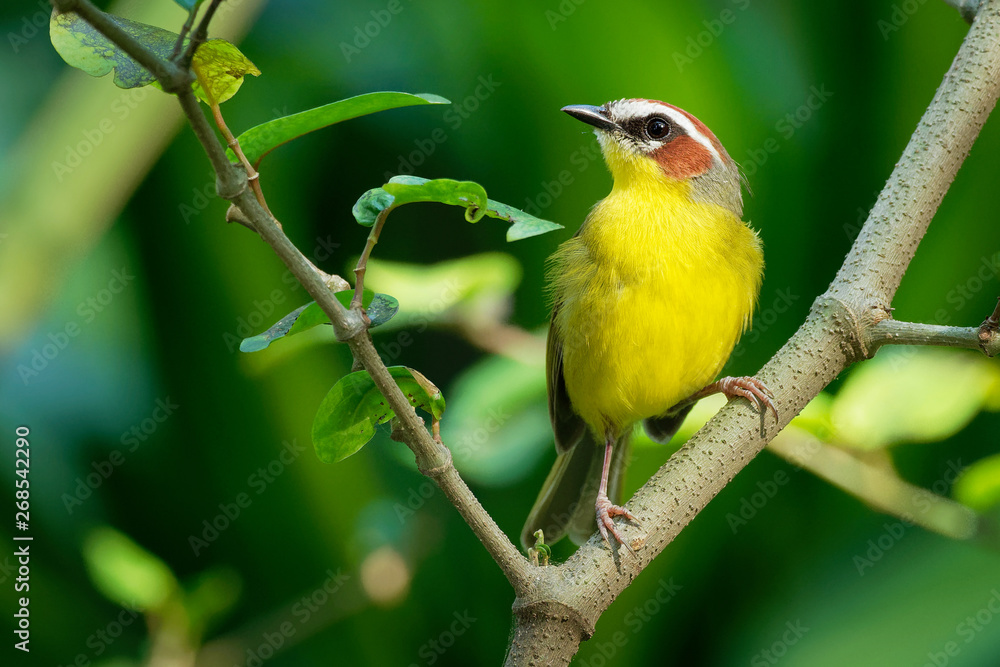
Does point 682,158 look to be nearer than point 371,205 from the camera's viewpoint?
No

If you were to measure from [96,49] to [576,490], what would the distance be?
2150 millimetres

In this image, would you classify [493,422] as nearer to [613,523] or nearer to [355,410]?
[613,523]

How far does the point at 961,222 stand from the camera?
3.11m

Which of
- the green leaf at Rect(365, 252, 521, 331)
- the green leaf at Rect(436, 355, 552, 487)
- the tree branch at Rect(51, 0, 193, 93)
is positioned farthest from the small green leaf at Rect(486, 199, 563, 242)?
the green leaf at Rect(436, 355, 552, 487)

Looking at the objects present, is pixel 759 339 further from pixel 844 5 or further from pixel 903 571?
pixel 844 5

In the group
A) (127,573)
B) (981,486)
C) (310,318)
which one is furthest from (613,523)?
(127,573)

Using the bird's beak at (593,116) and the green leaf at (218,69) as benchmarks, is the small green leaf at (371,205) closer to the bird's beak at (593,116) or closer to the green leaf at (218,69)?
the green leaf at (218,69)

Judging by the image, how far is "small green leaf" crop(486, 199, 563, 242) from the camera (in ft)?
3.26

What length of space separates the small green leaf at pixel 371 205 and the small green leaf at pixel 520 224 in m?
0.16

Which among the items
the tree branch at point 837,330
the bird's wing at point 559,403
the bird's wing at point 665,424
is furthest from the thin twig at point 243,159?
the bird's wing at point 665,424

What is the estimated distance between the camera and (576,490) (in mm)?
2842

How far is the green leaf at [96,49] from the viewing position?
1.00 meters

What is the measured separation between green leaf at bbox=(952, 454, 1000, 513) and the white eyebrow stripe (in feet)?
4.08

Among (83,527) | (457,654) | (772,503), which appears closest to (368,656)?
(457,654)
